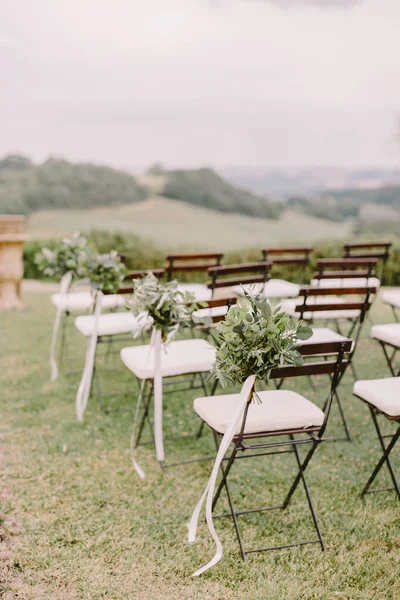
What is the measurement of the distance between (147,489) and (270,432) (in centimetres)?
99

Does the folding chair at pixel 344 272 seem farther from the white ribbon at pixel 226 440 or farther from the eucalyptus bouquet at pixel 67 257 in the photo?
the white ribbon at pixel 226 440

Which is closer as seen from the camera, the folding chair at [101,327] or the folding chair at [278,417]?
the folding chair at [278,417]

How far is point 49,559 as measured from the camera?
2.77 meters

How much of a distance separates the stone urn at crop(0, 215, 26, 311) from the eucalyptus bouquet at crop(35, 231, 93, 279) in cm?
355

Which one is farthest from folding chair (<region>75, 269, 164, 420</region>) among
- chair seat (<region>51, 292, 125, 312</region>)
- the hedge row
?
the hedge row

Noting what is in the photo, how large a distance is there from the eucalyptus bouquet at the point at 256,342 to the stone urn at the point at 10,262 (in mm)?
Result: 6425

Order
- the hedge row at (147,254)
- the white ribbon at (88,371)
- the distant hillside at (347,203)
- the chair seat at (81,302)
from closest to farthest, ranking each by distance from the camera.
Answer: the white ribbon at (88,371) → the chair seat at (81,302) → the hedge row at (147,254) → the distant hillside at (347,203)

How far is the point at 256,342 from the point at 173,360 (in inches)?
50.6

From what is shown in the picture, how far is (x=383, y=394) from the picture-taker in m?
3.07

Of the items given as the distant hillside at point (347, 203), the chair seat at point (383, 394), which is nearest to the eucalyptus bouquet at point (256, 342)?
the chair seat at point (383, 394)

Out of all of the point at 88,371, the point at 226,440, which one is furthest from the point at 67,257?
the point at 226,440

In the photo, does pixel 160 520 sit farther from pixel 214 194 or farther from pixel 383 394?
pixel 214 194

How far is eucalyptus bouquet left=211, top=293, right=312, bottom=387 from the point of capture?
2520 mm

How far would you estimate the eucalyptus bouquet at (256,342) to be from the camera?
99.2 inches
